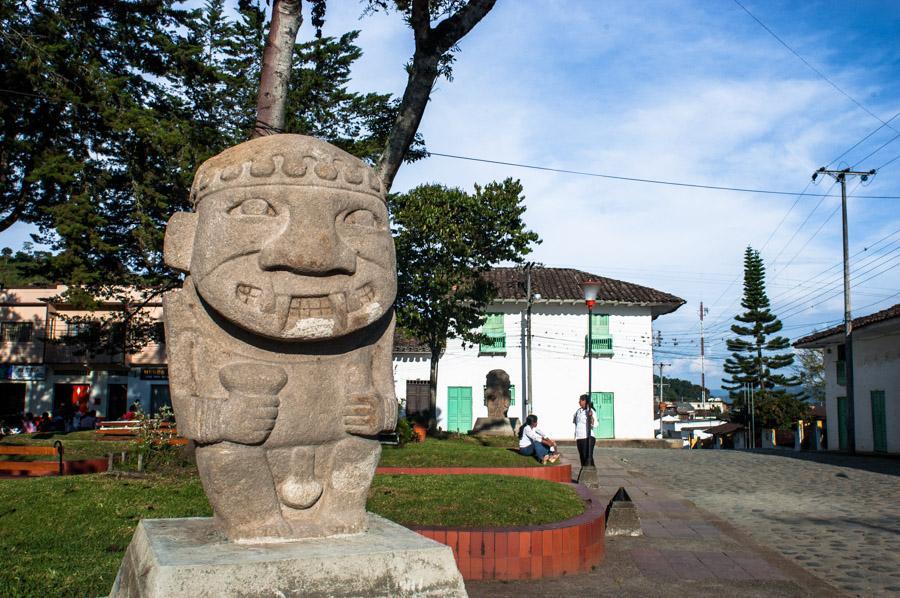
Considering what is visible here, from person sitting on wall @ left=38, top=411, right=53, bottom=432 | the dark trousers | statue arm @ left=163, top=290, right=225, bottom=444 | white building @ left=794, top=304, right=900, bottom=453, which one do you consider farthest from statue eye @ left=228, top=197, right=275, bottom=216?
person sitting on wall @ left=38, top=411, right=53, bottom=432

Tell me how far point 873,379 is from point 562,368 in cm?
1051

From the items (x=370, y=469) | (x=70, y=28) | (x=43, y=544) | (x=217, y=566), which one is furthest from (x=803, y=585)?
(x=70, y=28)

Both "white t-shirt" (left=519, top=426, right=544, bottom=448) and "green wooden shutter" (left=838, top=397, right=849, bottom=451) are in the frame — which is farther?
"green wooden shutter" (left=838, top=397, right=849, bottom=451)

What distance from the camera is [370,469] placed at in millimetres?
4379

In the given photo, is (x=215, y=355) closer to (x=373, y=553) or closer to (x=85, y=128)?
(x=373, y=553)

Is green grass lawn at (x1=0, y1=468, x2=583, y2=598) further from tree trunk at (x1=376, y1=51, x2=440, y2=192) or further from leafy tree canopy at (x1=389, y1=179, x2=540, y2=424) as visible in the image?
leafy tree canopy at (x1=389, y1=179, x2=540, y2=424)

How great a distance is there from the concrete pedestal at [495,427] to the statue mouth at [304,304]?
1704cm

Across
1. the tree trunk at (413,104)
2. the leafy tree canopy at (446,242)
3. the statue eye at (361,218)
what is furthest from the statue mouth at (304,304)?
the leafy tree canopy at (446,242)

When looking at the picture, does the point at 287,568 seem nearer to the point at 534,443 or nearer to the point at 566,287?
the point at 534,443

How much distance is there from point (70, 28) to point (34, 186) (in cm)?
318

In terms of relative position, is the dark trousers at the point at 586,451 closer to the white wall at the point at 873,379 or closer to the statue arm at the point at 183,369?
the statue arm at the point at 183,369

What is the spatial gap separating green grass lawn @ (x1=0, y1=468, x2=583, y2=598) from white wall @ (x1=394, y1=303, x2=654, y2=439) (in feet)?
64.7

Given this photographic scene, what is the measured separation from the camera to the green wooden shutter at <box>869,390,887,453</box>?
22828mm

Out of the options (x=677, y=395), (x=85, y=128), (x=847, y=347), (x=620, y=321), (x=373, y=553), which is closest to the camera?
(x=373, y=553)
